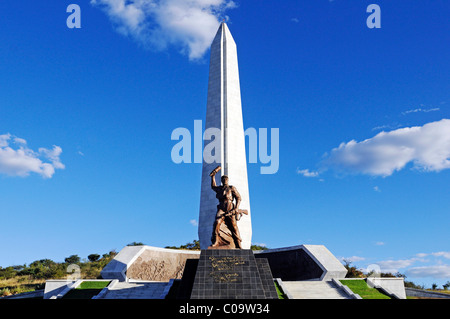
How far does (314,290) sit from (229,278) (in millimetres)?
6558

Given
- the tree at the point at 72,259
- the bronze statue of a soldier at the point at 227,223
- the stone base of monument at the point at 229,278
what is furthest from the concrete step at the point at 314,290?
→ the tree at the point at 72,259

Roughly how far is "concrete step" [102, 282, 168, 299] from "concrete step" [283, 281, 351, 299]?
18.7 feet

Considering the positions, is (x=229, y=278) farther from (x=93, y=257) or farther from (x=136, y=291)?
(x=93, y=257)

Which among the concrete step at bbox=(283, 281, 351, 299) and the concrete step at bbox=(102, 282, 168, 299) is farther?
the concrete step at bbox=(283, 281, 351, 299)

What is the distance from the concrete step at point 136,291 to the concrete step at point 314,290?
570 cm

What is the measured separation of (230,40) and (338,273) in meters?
20.3

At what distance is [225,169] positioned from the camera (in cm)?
2809

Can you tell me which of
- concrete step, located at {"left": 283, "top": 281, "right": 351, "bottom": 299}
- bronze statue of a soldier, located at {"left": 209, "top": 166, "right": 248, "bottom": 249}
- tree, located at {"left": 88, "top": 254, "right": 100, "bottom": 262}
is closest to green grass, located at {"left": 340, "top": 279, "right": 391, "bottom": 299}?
concrete step, located at {"left": 283, "top": 281, "right": 351, "bottom": 299}

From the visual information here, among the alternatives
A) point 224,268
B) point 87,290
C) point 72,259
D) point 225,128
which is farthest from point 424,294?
point 72,259

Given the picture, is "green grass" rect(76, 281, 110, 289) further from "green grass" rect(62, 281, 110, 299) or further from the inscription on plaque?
the inscription on plaque

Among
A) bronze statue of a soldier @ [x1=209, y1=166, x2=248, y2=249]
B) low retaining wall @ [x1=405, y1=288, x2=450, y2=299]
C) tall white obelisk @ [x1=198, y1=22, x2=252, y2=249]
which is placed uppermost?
tall white obelisk @ [x1=198, y1=22, x2=252, y2=249]

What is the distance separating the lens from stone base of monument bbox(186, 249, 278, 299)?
41.8 feet
